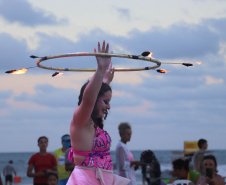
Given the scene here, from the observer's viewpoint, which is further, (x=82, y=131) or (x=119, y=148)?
(x=119, y=148)

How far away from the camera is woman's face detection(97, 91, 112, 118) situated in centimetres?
465

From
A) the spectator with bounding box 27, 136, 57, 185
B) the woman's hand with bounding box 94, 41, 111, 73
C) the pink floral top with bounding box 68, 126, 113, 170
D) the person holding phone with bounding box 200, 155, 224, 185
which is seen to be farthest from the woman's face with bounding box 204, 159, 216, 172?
the woman's hand with bounding box 94, 41, 111, 73

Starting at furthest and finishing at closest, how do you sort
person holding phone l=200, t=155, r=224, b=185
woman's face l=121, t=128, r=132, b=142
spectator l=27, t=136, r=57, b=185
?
1. spectator l=27, t=136, r=57, b=185
2. woman's face l=121, t=128, r=132, b=142
3. person holding phone l=200, t=155, r=224, b=185

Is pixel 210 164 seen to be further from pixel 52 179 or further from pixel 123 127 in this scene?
pixel 52 179

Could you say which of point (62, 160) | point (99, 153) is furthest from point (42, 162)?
point (99, 153)

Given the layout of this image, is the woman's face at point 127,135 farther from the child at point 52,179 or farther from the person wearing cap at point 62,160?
the child at point 52,179

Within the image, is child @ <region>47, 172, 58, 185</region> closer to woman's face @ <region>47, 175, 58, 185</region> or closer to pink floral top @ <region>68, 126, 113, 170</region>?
woman's face @ <region>47, 175, 58, 185</region>

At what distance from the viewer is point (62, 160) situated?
10.2 meters

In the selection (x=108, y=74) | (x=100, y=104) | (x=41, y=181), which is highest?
(x=108, y=74)

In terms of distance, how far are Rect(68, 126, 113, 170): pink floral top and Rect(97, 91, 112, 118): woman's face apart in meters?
0.14

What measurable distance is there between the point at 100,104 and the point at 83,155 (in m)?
0.47

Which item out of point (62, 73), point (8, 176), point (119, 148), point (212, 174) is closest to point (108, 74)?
point (62, 73)

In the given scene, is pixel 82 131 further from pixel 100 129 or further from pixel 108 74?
pixel 108 74

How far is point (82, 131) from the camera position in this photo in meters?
4.49
